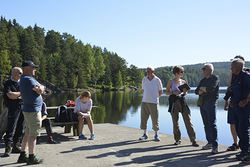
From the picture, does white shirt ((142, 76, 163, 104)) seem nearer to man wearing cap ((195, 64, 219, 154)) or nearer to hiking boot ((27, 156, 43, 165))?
man wearing cap ((195, 64, 219, 154))

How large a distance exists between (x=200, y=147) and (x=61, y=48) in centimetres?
10253

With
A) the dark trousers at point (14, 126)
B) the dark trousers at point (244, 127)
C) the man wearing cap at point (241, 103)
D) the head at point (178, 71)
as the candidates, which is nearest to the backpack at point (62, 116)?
the dark trousers at point (14, 126)

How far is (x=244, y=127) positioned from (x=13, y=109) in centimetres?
505

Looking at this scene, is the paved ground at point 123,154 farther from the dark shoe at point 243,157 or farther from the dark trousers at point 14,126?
the dark trousers at point 14,126

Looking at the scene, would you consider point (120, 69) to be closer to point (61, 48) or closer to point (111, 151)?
point (61, 48)

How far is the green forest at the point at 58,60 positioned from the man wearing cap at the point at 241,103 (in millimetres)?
63675

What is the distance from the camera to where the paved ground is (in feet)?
16.8

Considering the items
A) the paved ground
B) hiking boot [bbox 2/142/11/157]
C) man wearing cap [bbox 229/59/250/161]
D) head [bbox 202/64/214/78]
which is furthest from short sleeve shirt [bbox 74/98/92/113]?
man wearing cap [bbox 229/59/250/161]

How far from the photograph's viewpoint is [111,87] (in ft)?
328

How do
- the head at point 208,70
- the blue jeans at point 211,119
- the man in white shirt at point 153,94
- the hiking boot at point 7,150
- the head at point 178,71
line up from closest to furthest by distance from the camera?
the hiking boot at point 7,150 → the blue jeans at point 211,119 → the head at point 208,70 → the head at point 178,71 → the man in white shirt at point 153,94

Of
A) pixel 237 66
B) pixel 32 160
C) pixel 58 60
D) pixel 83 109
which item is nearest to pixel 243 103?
pixel 237 66

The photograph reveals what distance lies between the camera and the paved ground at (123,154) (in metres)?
5.13

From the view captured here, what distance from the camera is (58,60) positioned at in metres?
86.5

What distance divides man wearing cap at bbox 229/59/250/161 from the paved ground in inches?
14.2
